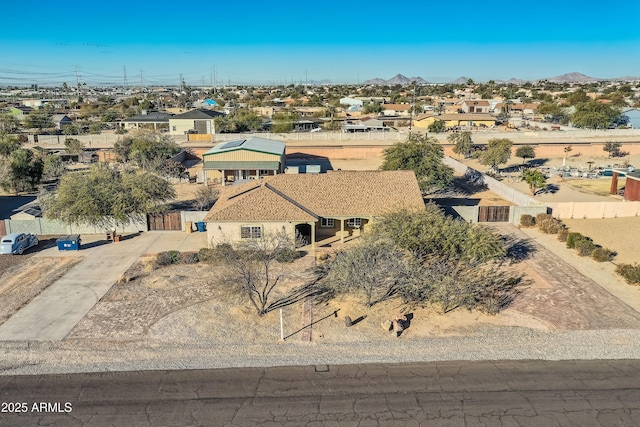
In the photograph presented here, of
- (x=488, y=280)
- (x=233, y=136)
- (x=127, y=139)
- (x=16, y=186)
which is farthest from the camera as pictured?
(x=233, y=136)

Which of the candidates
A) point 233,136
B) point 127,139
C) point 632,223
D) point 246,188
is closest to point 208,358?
point 246,188

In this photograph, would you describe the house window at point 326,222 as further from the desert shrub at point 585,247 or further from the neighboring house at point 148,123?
the neighboring house at point 148,123

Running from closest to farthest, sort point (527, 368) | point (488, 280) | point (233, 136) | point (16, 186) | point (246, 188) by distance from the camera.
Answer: point (527, 368)
point (488, 280)
point (246, 188)
point (16, 186)
point (233, 136)

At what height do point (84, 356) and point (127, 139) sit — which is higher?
point (127, 139)

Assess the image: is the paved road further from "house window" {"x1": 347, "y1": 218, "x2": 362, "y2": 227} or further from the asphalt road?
"house window" {"x1": 347, "y1": 218, "x2": 362, "y2": 227}

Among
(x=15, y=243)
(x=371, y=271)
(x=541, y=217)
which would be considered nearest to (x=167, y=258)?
(x=15, y=243)

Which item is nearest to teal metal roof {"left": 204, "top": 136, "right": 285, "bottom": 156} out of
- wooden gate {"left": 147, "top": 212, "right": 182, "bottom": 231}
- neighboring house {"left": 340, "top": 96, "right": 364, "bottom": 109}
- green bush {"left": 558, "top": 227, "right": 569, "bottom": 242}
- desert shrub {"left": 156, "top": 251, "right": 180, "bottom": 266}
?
wooden gate {"left": 147, "top": 212, "right": 182, "bottom": 231}

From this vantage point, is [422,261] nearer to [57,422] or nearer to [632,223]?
[57,422]
